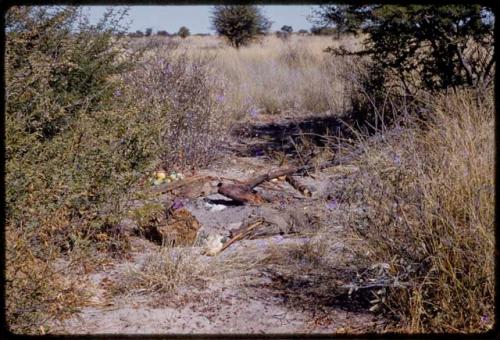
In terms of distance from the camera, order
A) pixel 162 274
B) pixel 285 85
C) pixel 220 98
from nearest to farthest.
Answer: pixel 162 274
pixel 220 98
pixel 285 85

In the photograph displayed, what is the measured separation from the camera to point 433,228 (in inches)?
130

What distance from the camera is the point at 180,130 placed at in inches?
288

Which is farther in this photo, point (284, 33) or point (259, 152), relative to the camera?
point (284, 33)

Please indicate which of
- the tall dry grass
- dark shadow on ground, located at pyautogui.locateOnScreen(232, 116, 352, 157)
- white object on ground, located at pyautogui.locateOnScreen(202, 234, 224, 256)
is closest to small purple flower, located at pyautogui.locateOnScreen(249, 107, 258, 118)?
the tall dry grass

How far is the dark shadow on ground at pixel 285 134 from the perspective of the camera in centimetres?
809

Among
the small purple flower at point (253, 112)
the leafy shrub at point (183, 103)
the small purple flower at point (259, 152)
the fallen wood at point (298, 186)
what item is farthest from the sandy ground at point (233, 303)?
the small purple flower at point (253, 112)

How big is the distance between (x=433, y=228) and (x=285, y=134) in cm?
592

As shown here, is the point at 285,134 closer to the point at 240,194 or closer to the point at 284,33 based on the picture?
the point at 240,194

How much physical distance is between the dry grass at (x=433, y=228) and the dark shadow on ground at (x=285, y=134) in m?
3.77

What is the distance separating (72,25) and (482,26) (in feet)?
14.4

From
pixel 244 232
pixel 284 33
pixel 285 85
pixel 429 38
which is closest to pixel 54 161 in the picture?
pixel 244 232

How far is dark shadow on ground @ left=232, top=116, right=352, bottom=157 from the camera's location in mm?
8094

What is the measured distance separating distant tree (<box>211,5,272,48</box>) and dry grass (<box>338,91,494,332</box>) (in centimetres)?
1991

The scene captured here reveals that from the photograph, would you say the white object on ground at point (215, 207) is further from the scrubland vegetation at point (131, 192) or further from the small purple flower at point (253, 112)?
the small purple flower at point (253, 112)
